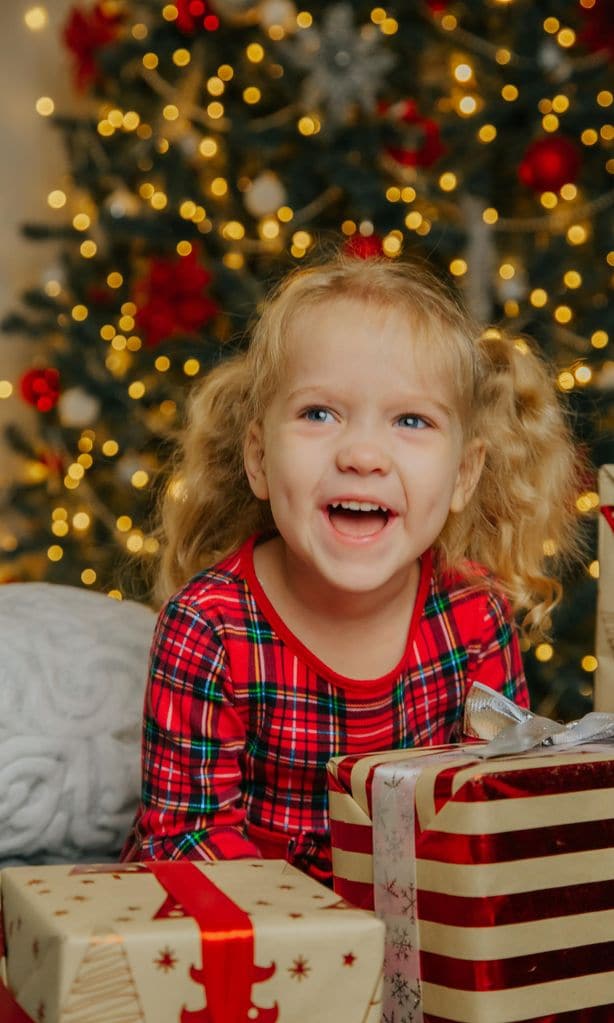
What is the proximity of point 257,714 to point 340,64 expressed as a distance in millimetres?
1925

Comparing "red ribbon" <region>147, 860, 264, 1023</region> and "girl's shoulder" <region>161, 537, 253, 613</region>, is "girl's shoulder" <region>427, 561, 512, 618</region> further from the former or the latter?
"red ribbon" <region>147, 860, 264, 1023</region>

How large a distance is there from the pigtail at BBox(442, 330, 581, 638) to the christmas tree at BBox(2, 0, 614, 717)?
1.09 meters

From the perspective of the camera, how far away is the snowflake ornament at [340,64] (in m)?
2.68

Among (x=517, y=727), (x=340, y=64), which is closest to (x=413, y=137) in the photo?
(x=340, y=64)

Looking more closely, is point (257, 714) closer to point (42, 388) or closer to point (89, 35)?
point (42, 388)

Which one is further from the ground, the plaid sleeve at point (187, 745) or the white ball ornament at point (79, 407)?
the white ball ornament at point (79, 407)

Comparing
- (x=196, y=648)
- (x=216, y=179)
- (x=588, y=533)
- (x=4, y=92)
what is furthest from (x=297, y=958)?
(x=4, y=92)

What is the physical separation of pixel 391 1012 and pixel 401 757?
0.57 feet

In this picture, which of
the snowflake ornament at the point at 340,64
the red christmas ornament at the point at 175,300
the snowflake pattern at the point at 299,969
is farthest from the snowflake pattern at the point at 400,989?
the snowflake ornament at the point at 340,64

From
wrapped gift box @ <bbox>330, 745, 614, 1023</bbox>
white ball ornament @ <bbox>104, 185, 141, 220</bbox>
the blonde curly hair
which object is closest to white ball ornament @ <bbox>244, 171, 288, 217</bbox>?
white ball ornament @ <bbox>104, 185, 141, 220</bbox>

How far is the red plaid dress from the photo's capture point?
1128 mm

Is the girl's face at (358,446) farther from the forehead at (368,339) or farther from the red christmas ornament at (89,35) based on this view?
the red christmas ornament at (89,35)

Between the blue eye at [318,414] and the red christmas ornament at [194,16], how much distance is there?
2032 millimetres

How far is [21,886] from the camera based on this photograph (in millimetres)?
782
